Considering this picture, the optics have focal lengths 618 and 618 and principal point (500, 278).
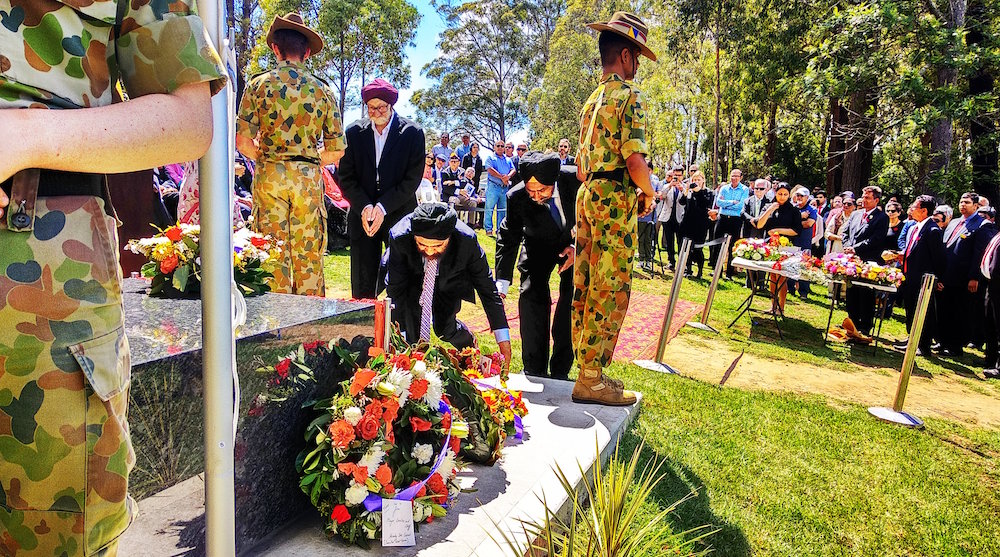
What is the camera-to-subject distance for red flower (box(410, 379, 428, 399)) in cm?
271

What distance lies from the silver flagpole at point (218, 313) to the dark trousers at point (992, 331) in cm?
941

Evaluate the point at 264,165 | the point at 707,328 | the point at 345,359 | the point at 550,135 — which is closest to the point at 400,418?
the point at 345,359

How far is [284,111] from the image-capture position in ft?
13.4

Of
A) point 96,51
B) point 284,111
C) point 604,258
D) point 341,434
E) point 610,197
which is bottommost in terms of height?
point 341,434

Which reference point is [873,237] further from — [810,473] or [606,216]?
[606,216]

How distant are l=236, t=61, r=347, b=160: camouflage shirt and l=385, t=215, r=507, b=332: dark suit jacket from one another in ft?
2.87

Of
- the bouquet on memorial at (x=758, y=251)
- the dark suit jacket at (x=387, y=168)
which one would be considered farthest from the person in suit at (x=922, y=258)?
the dark suit jacket at (x=387, y=168)

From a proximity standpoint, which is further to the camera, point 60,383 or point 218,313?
point 218,313

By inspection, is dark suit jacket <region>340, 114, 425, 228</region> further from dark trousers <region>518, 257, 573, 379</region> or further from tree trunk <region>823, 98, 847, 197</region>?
tree trunk <region>823, 98, 847, 197</region>

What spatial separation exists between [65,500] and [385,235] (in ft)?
13.0

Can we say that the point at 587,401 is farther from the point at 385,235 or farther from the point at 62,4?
the point at 62,4

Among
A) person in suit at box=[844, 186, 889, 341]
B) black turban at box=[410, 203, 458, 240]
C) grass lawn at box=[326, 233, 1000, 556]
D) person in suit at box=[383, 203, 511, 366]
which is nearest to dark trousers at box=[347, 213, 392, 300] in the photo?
person in suit at box=[383, 203, 511, 366]

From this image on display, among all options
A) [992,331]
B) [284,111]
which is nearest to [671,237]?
[992,331]

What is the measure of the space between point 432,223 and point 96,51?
2895 millimetres
